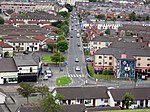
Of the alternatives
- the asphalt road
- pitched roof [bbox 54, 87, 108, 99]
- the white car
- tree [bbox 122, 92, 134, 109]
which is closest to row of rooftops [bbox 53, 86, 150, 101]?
pitched roof [bbox 54, 87, 108, 99]

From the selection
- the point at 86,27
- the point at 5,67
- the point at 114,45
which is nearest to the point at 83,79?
the point at 5,67

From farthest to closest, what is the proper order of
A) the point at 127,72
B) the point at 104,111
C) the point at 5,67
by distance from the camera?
the point at 127,72
the point at 5,67
the point at 104,111

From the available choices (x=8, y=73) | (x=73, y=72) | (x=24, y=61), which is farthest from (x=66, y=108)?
(x=73, y=72)

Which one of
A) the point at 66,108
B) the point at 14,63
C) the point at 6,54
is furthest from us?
the point at 6,54

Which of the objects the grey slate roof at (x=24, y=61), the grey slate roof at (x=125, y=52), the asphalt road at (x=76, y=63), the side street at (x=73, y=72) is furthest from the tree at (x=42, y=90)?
the grey slate roof at (x=125, y=52)

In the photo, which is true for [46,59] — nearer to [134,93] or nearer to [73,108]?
[134,93]

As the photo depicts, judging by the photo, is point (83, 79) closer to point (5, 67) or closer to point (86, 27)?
point (5, 67)

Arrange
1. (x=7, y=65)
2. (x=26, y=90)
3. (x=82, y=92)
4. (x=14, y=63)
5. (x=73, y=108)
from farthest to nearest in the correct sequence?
(x=14, y=63)
(x=7, y=65)
(x=82, y=92)
(x=26, y=90)
(x=73, y=108)

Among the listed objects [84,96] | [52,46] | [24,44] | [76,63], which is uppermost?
[84,96]
